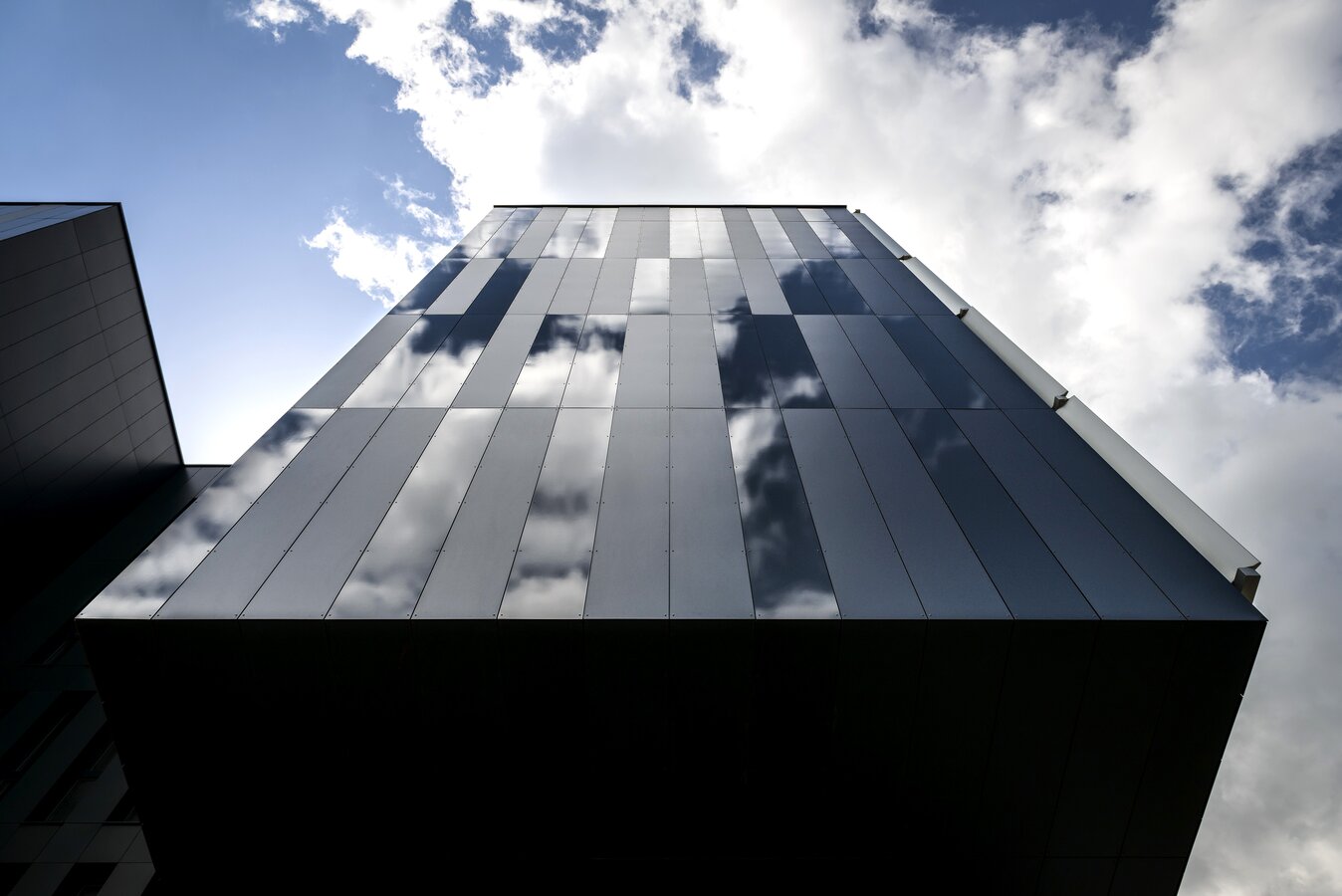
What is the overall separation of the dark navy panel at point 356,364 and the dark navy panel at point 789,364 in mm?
9507

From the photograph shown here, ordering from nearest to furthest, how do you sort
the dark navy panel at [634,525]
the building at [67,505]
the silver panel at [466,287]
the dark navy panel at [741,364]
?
the dark navy panel at [634,525]
the dark navy panel at [741,364]
the building at [67,505]
the silver panel at [466,287]

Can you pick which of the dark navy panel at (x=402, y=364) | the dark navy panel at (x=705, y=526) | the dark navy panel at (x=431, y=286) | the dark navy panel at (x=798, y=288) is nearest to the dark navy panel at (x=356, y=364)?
the dark navy panel at (x=402, y=364)

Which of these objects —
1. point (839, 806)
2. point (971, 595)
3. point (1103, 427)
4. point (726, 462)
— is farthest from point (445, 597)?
point (1103, 427)

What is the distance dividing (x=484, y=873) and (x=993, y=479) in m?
10.5

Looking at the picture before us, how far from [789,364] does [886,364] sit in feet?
7.57

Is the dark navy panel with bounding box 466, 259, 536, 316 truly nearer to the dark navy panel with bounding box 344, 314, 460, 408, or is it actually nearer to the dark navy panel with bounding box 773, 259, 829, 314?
the dark navy panel with bounding box 344, 314, 460, 408

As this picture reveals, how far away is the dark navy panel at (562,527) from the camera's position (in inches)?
317

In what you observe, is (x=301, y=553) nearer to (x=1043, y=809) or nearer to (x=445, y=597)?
(x=445, y=597)

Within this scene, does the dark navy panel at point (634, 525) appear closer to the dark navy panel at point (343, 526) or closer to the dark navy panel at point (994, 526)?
the dark navy panel at point (343, 526)

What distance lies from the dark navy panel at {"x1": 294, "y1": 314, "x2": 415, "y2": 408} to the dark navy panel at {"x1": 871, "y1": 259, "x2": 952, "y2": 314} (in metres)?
14.0

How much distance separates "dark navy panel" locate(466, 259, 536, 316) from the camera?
53.4 ft

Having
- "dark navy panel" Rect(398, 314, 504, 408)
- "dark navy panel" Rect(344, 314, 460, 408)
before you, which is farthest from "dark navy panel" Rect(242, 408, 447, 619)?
"dark navy panel" Rect(344, 314, 460, 408)

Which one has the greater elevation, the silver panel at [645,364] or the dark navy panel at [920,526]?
the silver panel at [645,364]

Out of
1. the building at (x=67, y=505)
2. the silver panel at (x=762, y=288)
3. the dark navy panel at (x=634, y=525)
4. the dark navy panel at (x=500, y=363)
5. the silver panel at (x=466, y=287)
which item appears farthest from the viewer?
the silver panel at (x=466, y=287)
